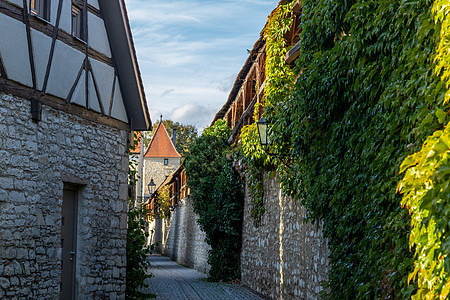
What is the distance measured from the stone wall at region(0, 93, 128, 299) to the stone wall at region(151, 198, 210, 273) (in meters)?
10.3

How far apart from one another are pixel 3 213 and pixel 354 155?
4.62m

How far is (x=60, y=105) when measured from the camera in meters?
8.91

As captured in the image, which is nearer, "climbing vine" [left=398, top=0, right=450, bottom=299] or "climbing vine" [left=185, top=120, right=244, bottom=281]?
"climbing vine" [left=398, top=0, right=450, bottom=299]

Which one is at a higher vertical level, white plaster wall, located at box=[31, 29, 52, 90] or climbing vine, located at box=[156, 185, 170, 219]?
white plaster wall, located at box=[31, 29, 52, 90]

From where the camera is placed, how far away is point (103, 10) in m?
10.5

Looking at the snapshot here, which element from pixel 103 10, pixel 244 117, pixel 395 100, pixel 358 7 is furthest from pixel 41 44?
pixel 244 117

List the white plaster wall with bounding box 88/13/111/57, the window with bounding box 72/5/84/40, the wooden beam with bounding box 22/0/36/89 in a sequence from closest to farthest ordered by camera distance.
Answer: the wooden beam with bounding box 22/0/36/89
the window with bounding box 72/5/84/40
the white plaster wall with bounding box 88/13/111/57

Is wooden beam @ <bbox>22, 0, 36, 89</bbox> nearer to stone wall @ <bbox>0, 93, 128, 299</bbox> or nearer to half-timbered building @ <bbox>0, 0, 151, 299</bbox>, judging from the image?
half-timbered building @ <bbox>0, 0, 151, 299</bbox>

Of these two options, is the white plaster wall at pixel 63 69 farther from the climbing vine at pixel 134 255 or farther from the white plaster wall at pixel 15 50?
the climbing vine at pixel 134 255

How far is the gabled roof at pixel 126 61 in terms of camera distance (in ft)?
34.2

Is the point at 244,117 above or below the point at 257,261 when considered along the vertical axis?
above

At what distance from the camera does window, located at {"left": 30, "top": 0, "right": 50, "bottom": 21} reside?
8422 millimetres

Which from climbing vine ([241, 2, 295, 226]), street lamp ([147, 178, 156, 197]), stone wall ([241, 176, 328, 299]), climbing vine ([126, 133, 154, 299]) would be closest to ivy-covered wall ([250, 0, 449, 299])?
stone wall ([241, 176, 328, 299])

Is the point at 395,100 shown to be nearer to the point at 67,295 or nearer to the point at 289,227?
the point at 289,227
